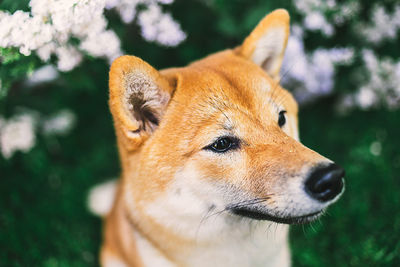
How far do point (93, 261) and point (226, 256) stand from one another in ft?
5.20

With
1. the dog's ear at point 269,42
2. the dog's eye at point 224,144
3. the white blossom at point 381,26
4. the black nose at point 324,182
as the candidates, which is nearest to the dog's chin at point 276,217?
the black nose at point 324,182

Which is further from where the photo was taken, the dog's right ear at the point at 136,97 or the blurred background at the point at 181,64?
the blurred background at the point at 181,64

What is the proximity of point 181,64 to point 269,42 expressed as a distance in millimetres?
1719

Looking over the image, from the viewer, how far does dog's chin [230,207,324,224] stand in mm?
1908

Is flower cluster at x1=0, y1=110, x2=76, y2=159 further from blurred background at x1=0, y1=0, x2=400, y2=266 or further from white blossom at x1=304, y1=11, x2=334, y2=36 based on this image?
white blossom at x1=304, y1=11, x2=334, y2=36

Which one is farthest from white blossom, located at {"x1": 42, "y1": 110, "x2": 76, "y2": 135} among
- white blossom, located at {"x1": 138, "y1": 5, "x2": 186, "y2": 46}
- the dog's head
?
the dog's head

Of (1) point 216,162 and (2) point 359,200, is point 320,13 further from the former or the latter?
(1) point 216,162

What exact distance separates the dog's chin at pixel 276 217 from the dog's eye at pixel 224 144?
348 millimetres

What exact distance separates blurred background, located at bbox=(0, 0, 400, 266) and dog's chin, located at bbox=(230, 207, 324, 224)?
55cm

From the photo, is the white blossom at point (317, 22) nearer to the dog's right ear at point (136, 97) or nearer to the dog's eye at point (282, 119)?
the dog's eye at point (282, 119)

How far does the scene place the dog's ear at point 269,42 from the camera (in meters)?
2.28

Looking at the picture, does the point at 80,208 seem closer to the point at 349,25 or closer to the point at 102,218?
the point at 102,218

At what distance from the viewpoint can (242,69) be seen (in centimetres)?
223

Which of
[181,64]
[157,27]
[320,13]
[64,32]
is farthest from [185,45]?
[64,32]
